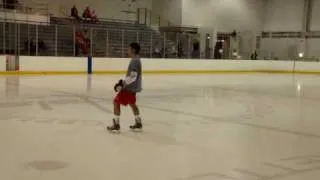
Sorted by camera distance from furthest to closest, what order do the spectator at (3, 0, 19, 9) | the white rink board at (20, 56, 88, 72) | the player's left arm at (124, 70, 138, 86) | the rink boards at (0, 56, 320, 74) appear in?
1. the spectator at (3, 0, 19, 9)
2. the rink boards at (0, 56, 320, 74)
3. the white rink board at (20, 56, 88, 72)
4. the player's left arm at (124, 70, 138, 86)

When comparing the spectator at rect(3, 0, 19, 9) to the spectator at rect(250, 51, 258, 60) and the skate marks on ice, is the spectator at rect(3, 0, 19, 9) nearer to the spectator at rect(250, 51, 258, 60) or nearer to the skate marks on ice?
the spectator at rect(250, 51, 258, 60)

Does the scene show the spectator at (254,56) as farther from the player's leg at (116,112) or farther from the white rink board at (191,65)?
the player's leg at (116,112)

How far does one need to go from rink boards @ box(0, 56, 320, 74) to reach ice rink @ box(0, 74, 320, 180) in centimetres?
870

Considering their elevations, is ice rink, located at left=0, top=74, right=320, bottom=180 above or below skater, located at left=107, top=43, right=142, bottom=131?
below

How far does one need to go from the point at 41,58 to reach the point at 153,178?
620 inches

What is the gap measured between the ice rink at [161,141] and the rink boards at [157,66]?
8.70 metres

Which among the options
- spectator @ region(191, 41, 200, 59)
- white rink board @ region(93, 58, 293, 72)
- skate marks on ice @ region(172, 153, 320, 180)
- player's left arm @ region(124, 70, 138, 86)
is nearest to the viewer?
skate marks on ice @ region(172, 153, 320, 180)

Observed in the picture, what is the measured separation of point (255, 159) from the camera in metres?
4.93

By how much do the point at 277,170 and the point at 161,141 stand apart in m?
1.75

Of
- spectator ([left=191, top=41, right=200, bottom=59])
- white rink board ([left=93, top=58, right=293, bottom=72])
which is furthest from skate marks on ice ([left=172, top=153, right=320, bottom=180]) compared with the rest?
spectator ([left=191, top=41, right=200, bottom=59])

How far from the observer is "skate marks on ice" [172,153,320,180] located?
13.6 feet

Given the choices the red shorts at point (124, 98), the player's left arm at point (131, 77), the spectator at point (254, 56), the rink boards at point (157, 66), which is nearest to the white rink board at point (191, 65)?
the rink boards at point (157, 66)

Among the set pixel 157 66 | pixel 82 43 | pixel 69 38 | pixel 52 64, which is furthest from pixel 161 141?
pixel 157 66

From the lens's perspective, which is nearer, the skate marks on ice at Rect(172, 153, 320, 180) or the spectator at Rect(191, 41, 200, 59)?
the skate marks on ice at Rect(172, 153, 320, 180)
